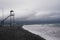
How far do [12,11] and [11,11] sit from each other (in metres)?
0.39

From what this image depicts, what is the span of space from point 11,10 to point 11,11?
398mm

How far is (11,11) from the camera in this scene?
54.0 meters

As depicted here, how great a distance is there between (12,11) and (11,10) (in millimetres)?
552

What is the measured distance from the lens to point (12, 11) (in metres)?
54.0

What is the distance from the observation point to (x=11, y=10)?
177ft
